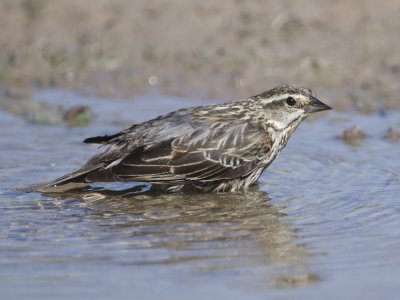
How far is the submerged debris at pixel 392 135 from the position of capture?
1086 centimetres

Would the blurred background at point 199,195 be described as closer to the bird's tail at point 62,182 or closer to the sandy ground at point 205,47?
the sandy ground at point 205,47

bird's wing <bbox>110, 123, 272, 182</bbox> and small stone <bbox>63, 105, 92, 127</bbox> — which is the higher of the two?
small stone <bbox>63, 105, 92, 127</bbox>

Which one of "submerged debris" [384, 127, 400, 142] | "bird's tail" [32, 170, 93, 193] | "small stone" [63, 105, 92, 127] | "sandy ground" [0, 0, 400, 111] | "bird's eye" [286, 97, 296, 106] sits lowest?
"bird's tail" [32, 170, 93, 193]

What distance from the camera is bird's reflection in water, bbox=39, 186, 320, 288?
6.79 meters

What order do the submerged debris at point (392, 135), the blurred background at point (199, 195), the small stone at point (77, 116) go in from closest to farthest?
the blurred background at point (199, 195) → the submerged debris at point (392, 135) → the small stone at point (77, 116)

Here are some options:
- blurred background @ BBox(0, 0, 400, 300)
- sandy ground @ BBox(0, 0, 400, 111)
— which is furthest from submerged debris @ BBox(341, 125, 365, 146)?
sandy ground @ BBox(0, 0, 400, 111)

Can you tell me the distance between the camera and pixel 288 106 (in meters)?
9.47

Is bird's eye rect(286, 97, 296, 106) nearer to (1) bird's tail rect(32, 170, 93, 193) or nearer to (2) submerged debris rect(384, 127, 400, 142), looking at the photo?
(2) submerged debris rect(384, 127, 400, 142)

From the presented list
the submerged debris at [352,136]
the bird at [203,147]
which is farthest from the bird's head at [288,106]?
the submerged debris at [352,136]

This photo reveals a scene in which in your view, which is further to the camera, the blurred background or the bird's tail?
the bird's tail

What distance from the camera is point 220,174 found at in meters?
9.12

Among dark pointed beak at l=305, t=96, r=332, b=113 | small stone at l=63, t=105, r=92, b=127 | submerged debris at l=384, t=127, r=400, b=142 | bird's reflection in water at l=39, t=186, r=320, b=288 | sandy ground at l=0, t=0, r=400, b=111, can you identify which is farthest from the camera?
sandy ground at l=0, t=0, r=400, b=111

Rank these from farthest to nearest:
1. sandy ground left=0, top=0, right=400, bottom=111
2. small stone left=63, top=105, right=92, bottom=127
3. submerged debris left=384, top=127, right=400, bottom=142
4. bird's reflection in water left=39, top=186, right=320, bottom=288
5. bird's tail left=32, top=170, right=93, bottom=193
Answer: sandy ground left=0, top=0, right=400, bottom=111 < small stone left=63, top=105, right=92, bottom=127 < submerged debris left=384, top=127, right=400, bottom=142 < bird's tail left=32, top=170, right=93, bottom=193 < bird's reflection in water left=39, top=186, right=320, bottom=288

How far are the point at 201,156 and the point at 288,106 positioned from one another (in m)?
1.01
